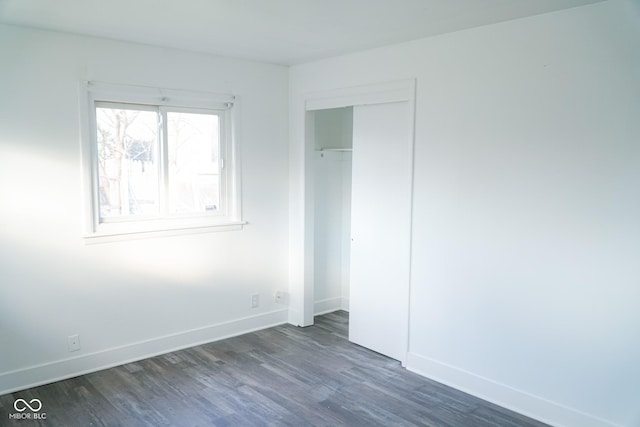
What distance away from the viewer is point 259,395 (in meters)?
3.33

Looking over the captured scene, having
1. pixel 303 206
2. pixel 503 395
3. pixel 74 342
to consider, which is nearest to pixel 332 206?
pixel 303 206

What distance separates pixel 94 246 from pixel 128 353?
92cm

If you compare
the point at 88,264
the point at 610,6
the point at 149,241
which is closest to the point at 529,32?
the point at 610,6

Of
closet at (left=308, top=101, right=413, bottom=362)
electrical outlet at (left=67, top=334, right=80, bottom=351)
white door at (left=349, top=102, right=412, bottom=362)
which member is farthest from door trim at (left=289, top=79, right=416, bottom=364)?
electrical outlet at (left=67, top=334, right=80, bottom=351)

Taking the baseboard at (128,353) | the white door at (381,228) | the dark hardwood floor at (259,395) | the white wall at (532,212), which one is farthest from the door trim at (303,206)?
the white wall at (532,212)

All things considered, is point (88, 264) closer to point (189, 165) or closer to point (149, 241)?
point (149, 241)

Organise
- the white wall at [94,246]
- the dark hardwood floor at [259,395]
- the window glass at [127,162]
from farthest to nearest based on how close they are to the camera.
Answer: the window glass at [127,162] < the white wall at [94,246] < the dark hardwood floor at [259,395]

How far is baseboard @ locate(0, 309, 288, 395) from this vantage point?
335 centimetres

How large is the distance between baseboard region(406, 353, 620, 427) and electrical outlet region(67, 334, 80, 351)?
2539 mm

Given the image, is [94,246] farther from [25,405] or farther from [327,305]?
[327,305]

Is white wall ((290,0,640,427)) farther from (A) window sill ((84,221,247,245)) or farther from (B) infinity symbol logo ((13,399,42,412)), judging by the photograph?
(B) infinity symbol logo ((13,399,42,412))

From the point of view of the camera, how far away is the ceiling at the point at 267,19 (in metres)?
2.71

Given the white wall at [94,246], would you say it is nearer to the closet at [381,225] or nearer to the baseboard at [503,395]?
the closet at [381,225]

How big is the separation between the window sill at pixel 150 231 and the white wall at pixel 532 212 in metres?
1.76
